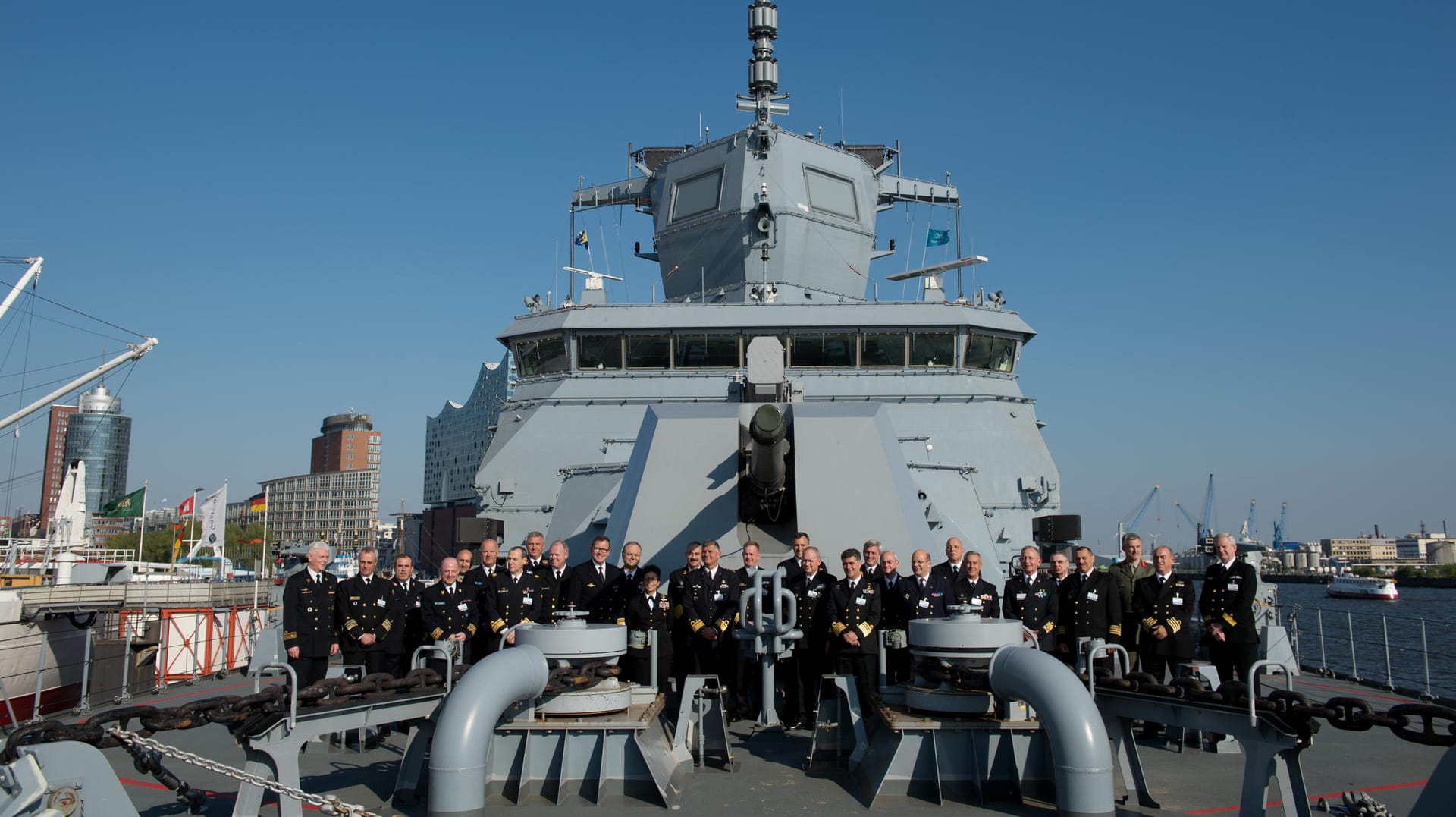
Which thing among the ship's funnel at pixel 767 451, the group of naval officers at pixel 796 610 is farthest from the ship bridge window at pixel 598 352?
the group of naval officers at pixel 796 610

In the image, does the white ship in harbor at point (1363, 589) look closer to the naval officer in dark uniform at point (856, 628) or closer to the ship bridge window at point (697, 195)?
the ship bridge window at point (697, 195)

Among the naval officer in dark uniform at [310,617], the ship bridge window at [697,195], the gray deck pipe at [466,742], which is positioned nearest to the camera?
the gray deck pipe at [466,742]

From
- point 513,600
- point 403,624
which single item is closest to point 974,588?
point 513,600

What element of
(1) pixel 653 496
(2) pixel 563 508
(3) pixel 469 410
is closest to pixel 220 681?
(2) pixel 563 508

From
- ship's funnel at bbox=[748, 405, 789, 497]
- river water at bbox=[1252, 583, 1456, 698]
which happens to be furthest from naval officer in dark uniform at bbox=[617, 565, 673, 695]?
river water at bbox=[1252, 583, 1456, 698]

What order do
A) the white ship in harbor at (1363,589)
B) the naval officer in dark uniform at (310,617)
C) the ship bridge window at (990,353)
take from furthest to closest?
the white ship in harbor at (1363,589), the ship bridge window at (990,353), the naval officer in dark uniform at (310,617)

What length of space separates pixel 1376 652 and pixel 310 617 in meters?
25.9

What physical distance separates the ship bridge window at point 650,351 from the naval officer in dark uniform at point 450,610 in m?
5.92

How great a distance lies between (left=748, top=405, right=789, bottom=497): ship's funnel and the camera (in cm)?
660

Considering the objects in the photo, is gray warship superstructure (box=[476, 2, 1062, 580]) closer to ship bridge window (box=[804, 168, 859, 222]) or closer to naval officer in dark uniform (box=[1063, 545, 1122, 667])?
ship bridge window (box=[804, 168, 859, 222])

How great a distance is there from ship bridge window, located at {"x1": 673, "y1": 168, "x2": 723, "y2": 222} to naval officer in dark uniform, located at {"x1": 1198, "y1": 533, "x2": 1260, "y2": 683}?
32.6 feet

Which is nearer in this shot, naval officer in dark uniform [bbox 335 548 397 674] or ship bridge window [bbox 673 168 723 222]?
naval officer in dark uniform [bbox 335 548 397 674]

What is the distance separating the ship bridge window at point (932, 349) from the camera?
11844mm

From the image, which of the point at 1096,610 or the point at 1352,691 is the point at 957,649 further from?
the point at 1352,691
